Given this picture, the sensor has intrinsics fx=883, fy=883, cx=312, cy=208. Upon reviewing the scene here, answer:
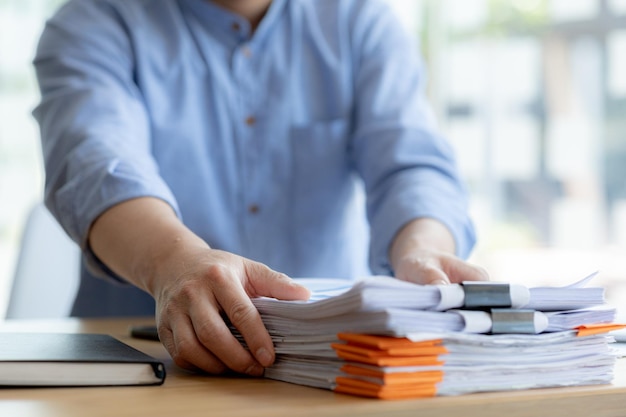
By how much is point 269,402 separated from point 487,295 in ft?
0.61

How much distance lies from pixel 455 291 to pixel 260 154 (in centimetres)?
86

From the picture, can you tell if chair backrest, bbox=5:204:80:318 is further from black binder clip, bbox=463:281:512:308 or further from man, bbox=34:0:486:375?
black binder clip, bbox=463:281:512:308

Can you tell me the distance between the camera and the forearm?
89 centimetres

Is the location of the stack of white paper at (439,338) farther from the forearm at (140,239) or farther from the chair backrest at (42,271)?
the chair backrest at (42,271)

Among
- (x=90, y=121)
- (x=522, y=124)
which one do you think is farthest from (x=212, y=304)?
(x=522, y=124)

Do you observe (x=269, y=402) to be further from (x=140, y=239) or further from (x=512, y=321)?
(x=140, y=239)

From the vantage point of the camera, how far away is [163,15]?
4.81 feet

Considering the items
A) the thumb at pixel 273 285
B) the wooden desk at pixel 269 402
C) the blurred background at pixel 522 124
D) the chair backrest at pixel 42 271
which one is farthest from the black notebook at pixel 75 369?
the blurred background at pixel 522 124

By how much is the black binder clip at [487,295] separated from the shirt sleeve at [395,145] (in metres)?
0.54

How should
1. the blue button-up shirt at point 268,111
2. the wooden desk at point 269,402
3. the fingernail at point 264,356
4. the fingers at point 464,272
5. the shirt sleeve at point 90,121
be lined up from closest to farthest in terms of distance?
the wooden desk at point 269,402
the fingernail at point 264,356
the fingers at point 464,272
the shirt sleeve at point 90,121
the blue button-up shirt at point 268,111

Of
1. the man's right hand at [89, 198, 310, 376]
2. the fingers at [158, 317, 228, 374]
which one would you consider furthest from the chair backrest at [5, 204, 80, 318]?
the fingers at [158, 317, 228, 374]

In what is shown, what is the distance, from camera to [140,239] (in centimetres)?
96

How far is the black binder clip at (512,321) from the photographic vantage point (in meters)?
0.65

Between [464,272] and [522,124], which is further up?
[522,124]
